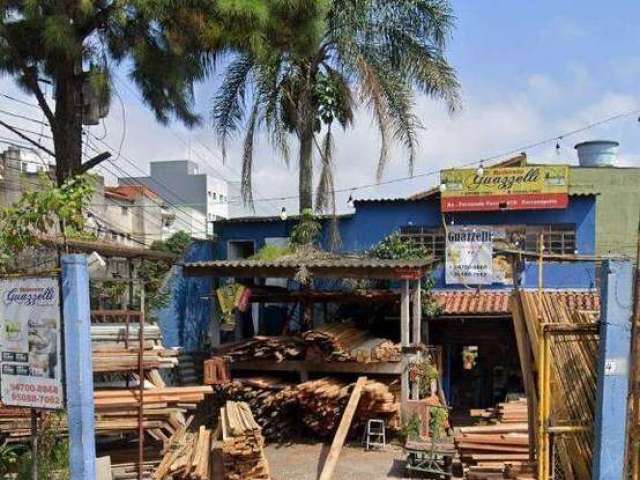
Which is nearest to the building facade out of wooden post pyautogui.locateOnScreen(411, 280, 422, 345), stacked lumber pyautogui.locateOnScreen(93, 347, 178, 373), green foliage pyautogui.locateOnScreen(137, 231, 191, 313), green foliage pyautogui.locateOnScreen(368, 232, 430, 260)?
green foliage pyautogui.locateOnScreen(137, 231, 191, 313)

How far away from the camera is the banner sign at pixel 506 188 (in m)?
17.7

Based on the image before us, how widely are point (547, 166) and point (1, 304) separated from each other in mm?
14761

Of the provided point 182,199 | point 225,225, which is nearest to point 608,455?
point 225,225

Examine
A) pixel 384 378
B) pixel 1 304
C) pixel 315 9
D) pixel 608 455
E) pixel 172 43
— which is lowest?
pixel 384 378

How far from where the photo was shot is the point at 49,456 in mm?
7270

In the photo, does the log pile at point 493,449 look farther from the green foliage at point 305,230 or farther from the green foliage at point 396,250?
the green foliage at point 305,230

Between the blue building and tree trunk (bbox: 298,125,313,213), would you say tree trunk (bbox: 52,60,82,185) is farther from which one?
the blue building

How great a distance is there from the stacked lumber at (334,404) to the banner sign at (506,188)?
23.1ft

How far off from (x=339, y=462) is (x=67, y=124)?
7.92 meters

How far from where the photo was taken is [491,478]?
7.64 m

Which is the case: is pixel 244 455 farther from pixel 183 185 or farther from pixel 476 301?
pixel 183 185

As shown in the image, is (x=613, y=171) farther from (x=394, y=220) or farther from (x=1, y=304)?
(x=1, y=304)

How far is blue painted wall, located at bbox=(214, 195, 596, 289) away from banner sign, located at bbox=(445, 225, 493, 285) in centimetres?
25

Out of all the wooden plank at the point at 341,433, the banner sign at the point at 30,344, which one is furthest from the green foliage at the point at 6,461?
the wooden plank at the point at 341,433
